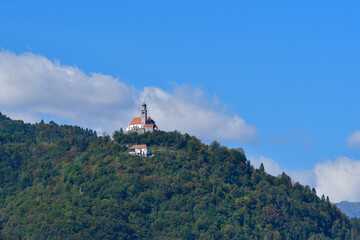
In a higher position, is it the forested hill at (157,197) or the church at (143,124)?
the church at (143,124)

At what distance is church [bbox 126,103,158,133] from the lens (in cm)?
16250

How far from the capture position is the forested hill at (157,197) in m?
133

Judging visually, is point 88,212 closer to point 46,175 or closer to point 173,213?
point 173,213

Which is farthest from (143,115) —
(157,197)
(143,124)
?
(157,197)

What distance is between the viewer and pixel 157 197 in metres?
145

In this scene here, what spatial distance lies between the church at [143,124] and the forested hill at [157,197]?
15.1ft

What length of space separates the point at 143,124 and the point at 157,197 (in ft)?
77.1

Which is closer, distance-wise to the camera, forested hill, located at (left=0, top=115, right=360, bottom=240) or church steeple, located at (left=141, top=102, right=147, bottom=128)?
forested hill, located at (left=0, top=115, right=360, bottom=240)

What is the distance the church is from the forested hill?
459 cm

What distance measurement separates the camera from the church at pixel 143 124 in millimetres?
162500

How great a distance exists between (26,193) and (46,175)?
8207mm

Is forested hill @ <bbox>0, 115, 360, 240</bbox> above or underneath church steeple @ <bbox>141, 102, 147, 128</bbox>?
underneath

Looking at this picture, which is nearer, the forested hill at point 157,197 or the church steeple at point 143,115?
the forested hill at point 157,197

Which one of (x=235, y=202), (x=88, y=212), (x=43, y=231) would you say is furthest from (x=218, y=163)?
(x=43, y=231)
